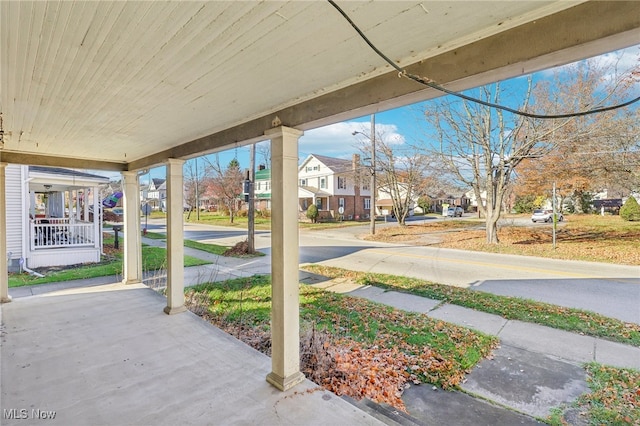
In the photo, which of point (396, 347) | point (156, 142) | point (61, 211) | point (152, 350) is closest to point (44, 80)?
point (156, 142)

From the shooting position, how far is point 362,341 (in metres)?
4.15

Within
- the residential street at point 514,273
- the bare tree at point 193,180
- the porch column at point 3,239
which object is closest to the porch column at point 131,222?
the porch column at point 3,239

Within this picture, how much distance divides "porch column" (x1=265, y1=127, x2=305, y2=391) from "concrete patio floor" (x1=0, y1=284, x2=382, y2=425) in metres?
0.26

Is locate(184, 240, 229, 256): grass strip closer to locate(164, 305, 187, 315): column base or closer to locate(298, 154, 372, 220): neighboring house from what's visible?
locate(164, 305, 187, 315): column base

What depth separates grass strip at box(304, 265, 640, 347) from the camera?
14.8 ft

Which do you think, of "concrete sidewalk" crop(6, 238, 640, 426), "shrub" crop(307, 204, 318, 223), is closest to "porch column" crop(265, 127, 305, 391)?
"concrete sidewalk" crop(6, 238, 640, 426)

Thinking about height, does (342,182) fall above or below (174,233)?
above

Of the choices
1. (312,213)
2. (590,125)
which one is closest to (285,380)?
(590,125)

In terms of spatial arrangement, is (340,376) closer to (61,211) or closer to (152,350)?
(152,350)

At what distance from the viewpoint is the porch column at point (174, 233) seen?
502cm

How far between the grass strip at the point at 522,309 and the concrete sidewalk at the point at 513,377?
25cm

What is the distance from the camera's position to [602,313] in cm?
523

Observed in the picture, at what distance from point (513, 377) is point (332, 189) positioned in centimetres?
2669

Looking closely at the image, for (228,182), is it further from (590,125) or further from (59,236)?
(590,125)
